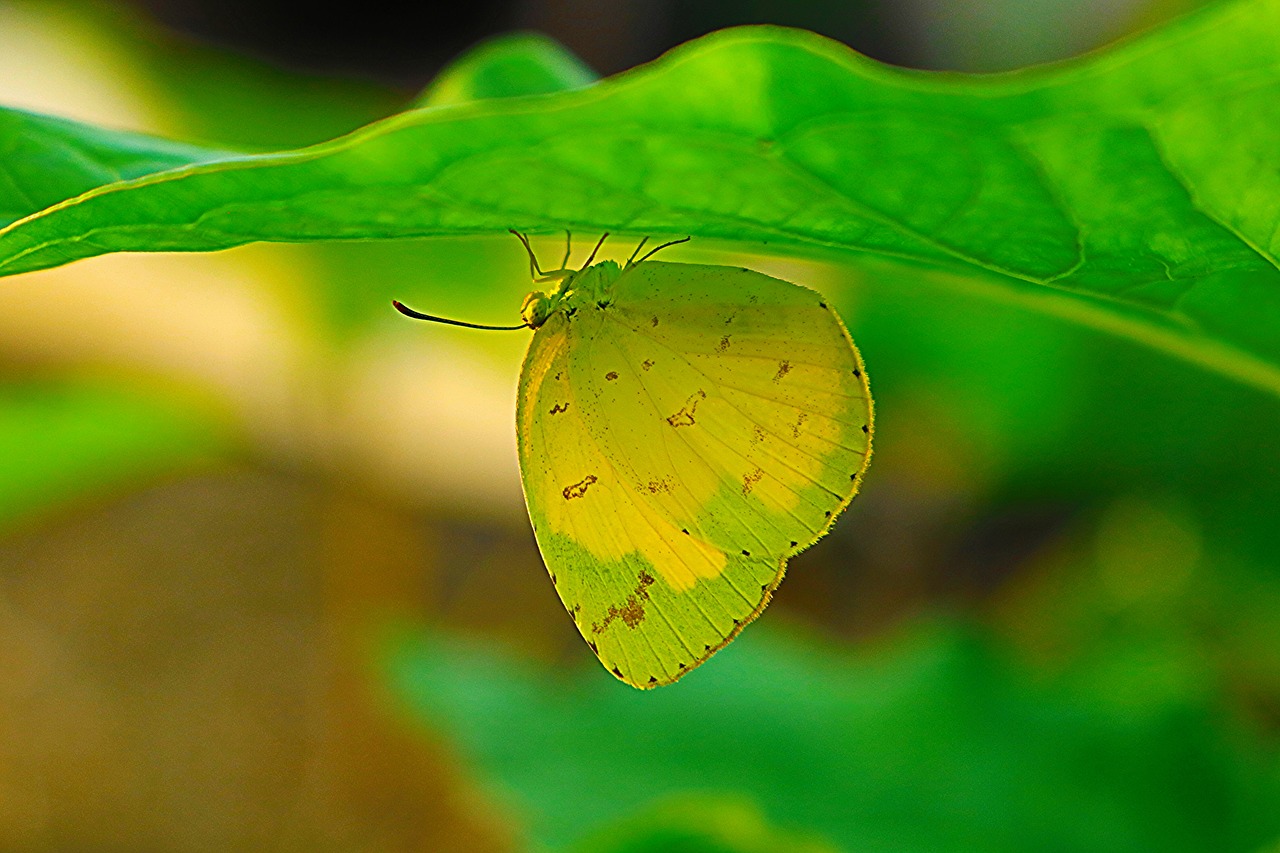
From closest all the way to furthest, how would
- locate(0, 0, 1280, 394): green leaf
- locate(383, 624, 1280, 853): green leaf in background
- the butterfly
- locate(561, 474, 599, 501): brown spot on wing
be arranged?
locate(0, 0, 1280, 394): green leaf → the butterfly → locate(561, 474, 599, 501): brown spot on wing → locate(383, 624, 1280, 853): green leaf in background

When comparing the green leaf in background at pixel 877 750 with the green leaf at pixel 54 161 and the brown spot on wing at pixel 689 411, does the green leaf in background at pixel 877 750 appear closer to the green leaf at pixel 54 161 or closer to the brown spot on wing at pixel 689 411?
the brown spot on wing at pixel 689 411

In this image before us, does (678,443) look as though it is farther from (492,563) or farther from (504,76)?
(492,563)

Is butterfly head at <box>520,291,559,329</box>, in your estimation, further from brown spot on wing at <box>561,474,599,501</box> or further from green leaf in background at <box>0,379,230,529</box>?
green leaf in background at <box>0,379,230,529</box>

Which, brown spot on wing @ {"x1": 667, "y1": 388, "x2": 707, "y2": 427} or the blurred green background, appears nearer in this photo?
brown spot on wing @ {"x1": 667, "y1": 388, "x2": 707, "y2": 427}

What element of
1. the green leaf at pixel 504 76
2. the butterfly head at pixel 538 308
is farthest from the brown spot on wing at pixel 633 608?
the green leaf at pixel 504 76

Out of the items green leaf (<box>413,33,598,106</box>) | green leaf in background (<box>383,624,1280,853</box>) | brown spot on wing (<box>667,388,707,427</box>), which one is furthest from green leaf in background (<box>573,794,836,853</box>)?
green leaf (<box>413,33,598,106</box>)

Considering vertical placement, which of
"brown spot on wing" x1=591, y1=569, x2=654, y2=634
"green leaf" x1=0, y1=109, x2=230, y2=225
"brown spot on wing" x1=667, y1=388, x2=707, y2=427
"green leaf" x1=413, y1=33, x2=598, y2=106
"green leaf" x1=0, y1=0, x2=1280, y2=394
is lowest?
"green leaf" x1=0, y1=0, x2=1280, y2=394

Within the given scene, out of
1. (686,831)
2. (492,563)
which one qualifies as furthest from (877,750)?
(492,563)
